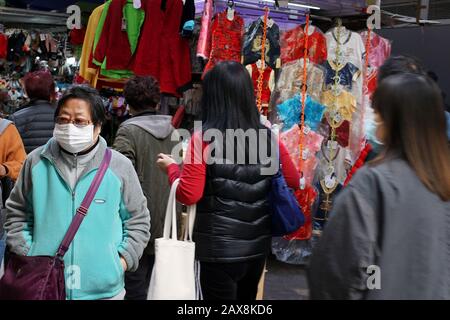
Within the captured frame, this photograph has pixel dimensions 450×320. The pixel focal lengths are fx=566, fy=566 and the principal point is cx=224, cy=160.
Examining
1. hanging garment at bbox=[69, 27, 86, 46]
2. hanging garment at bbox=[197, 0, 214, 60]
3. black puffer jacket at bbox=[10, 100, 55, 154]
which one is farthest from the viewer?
hanging garment at bbox=[69, 27, 86, 46]

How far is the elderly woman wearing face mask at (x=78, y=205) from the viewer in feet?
7.56

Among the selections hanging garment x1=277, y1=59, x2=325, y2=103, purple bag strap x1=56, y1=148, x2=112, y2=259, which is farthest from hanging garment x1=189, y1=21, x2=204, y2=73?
purple bag strap x1=56, y1=148, x2=112, y2=259

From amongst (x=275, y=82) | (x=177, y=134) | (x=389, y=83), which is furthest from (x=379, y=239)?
(x=275, y=82)

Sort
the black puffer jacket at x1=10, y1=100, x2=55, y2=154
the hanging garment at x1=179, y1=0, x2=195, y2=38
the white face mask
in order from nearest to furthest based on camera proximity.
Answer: the white face mask < the black puffer jacket at x1=10, y1=100, x2=55, y2=154 < the hanging garment at x1=179, y1=0, x2=195, y2=38

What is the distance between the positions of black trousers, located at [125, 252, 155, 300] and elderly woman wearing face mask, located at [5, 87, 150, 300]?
3.61ft

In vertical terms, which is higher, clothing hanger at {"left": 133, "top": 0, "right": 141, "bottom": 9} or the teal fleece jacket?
clothing hanger at {"left": 133, "top": 0, "right": 141, "bottom": 9}

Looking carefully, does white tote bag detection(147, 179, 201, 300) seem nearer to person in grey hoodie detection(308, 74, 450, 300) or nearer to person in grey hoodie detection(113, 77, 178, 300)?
person in grey hoodie detection(113, 77, 178, 300)

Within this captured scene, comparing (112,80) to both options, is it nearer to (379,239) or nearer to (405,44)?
(405,44)

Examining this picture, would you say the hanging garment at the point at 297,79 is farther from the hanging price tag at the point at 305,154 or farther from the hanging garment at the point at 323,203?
→ the hanging garment at the point at 323,203

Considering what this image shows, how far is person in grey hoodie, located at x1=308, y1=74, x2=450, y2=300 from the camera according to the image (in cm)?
169

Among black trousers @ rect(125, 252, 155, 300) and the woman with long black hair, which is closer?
the woman with long black hair

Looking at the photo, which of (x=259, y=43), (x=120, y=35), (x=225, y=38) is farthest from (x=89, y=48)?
(x=259, y=43)

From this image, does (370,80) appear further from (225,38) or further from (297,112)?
(225,38)

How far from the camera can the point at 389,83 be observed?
1.76 metres
